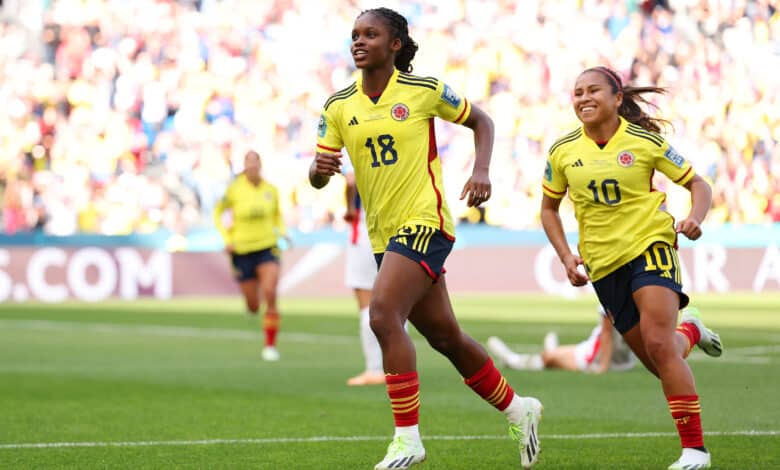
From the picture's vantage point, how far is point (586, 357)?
12.8 meters

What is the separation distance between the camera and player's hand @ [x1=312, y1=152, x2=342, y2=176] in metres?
6.66

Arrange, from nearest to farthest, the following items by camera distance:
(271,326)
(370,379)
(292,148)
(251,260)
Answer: (370,379) → (271,326) → (251,260) → (292,148)

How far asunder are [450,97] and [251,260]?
9.74 meters

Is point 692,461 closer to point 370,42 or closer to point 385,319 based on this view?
point 385,319

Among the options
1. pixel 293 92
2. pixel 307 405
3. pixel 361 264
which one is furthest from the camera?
pixel 293 92

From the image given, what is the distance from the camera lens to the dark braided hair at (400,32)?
22.2 feet

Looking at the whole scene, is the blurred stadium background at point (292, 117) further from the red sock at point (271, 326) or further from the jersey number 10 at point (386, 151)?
the jersey number 10 at point (386, 151)

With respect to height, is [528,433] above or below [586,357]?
above

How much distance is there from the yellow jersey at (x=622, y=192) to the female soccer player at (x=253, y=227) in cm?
901

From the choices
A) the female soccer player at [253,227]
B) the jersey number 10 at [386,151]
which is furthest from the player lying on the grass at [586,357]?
the jersey number 10 at [386,151]

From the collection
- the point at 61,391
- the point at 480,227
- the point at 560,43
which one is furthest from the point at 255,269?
the point at 560,43

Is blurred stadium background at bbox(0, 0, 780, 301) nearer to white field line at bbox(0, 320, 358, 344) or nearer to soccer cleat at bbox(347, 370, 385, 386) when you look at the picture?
white field line at bbox(0, 320, 358, 344)

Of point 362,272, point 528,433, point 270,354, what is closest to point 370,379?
point 362,272

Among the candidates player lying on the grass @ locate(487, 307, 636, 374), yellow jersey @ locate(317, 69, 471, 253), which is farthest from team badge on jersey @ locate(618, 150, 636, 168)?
player lying on the grass @ locate(487, 307, 636, 374)
